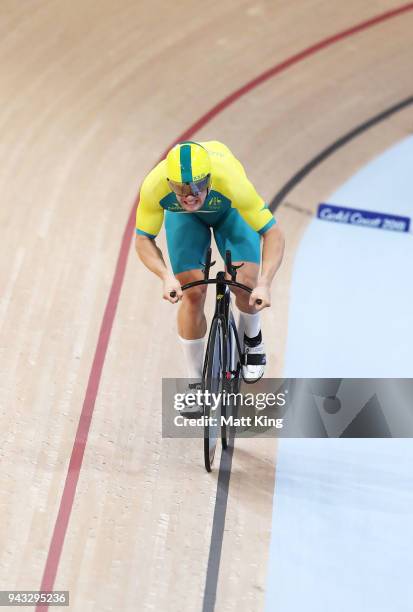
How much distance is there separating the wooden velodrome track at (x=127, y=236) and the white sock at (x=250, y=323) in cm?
49

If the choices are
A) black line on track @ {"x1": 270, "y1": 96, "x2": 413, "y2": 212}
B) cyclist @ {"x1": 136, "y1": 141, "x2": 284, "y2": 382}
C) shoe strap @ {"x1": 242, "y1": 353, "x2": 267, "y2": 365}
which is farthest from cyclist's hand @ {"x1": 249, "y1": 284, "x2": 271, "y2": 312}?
black line on track @ {"x1": 270, "y1": 96, "x2": 413, "y2": 212}

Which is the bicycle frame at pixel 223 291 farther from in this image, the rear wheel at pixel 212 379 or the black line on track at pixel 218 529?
the black line on track at pixel 218 529

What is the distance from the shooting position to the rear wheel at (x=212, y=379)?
3.38 meters

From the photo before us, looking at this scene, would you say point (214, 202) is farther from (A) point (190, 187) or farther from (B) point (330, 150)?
(B) point (330, 150)

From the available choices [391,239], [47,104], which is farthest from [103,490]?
[47,104]

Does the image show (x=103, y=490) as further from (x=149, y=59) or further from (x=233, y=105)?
(x=149, y=59)

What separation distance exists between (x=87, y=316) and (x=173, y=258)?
1099mm

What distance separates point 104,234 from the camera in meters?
5.11

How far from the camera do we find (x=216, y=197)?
3354 millimetres

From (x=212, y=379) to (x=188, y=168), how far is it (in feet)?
2.98

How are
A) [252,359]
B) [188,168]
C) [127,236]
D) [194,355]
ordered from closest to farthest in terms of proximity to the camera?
[188,168] < [194,355] < [252,359] < [127,236]

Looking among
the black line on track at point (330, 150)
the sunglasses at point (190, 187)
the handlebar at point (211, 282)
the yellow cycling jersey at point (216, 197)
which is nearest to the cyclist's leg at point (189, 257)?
the yellow cycling jersey at point (216, 197)

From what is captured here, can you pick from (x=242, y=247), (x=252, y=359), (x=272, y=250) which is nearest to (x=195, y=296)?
(x=242, y=247)

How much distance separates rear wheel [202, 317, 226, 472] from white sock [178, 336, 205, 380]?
0.16 meters
